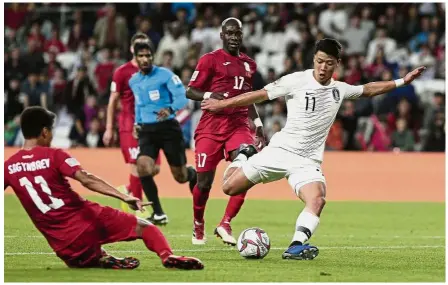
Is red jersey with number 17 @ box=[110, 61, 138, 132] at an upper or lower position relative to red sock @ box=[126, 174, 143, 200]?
upper

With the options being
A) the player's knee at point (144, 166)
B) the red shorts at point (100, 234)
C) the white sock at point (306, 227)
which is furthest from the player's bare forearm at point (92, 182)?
the player's knee at point (144, 166)

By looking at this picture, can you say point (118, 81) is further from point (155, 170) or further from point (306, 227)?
point (306, 227)

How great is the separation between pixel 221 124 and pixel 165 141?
226 centimetres

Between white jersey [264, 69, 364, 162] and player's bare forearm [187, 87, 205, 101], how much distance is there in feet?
4.52

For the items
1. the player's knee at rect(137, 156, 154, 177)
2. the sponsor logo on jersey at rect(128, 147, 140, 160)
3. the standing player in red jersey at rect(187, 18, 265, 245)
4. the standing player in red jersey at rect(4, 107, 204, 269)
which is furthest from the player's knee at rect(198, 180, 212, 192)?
the sponsor logo on jersey at rect(128, 147, 140, 160)

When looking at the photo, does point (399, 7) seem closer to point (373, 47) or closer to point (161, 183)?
point (373, 47)

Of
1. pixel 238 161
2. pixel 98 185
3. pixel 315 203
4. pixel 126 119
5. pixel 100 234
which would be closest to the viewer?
pixel 98 185

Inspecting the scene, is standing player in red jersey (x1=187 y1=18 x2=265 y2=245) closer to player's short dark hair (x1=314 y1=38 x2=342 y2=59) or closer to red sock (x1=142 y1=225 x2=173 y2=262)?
player's short dark hair (x1=314 y1=38 x2=342 y2=59)

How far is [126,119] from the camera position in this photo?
15.2 m

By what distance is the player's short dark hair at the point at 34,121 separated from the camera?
28.2 ft

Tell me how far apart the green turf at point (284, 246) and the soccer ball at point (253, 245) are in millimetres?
95

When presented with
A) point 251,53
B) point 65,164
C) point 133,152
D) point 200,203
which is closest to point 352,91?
point 200,203

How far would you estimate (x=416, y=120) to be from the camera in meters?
23.8

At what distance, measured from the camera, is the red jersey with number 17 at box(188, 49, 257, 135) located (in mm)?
11719
